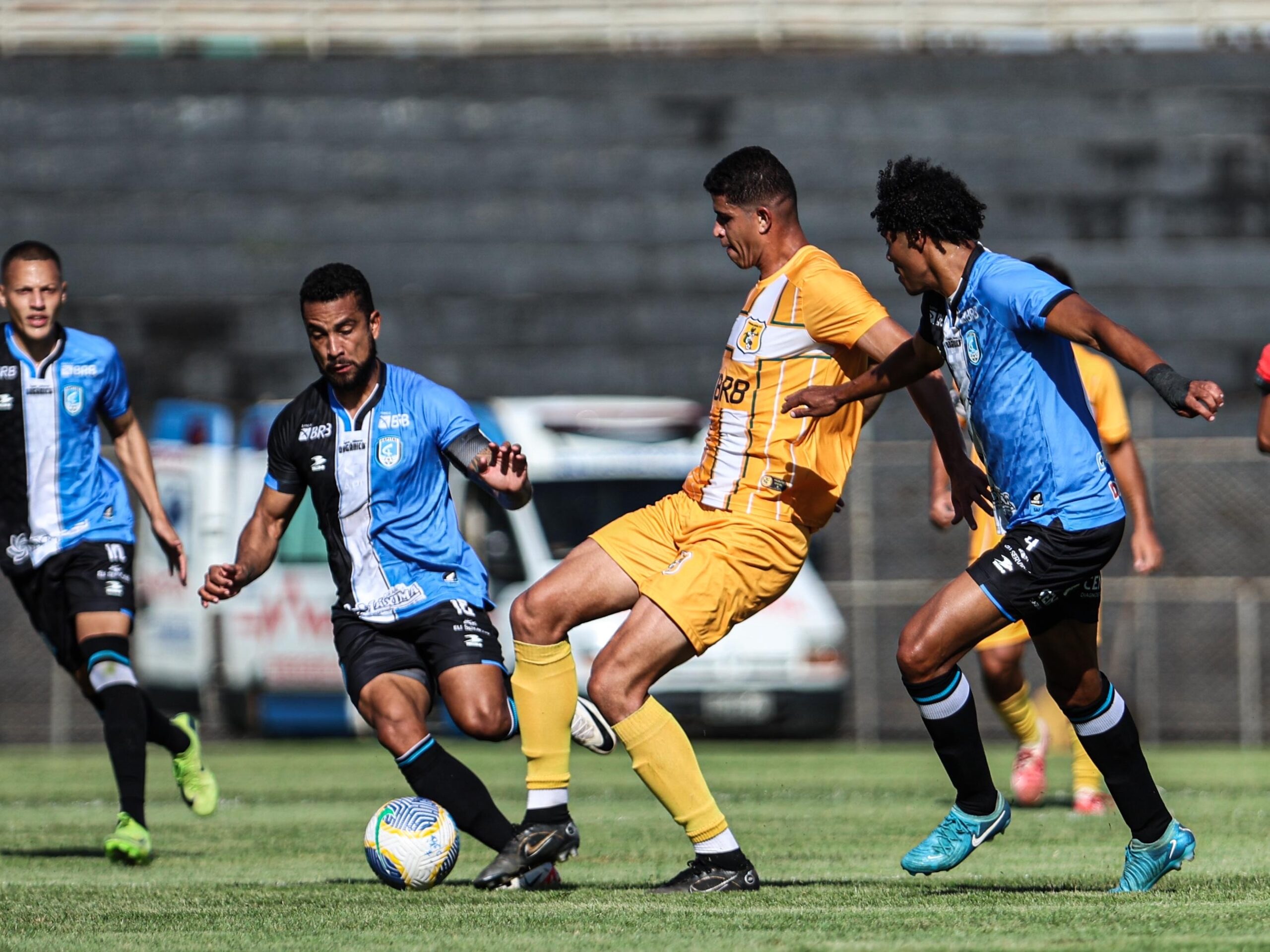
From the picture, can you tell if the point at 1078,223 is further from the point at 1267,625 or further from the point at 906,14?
the point at 1267,625

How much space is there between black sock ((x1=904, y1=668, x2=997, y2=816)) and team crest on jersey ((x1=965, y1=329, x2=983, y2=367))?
94 centimetres

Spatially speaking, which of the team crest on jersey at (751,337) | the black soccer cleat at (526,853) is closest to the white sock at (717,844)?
the black soccer cleat at (526,853)

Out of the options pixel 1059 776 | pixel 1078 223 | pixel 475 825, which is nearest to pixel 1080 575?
pixel 475 825

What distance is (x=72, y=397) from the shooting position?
26.2 ft

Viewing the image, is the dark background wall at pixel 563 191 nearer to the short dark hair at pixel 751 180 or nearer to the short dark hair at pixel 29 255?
the short dark hair at pixel 29 255

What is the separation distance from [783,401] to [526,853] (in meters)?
1.63

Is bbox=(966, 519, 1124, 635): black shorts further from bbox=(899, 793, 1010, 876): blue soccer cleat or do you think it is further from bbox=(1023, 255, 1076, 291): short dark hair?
bbox=(1023, 255, 1076, 291): short dark hair

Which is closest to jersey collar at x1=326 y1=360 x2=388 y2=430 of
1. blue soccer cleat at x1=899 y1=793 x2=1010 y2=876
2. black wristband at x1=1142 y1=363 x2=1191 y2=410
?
blue soccer cleat at x1=899 y1=793 x2=1010 y2=876

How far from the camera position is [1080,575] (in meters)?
5.68

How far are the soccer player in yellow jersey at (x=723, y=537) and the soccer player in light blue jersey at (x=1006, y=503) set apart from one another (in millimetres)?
209

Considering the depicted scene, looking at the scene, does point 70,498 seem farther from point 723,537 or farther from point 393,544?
point 723,537

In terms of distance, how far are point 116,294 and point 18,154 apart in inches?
93.1

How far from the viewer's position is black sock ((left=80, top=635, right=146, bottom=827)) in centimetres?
762

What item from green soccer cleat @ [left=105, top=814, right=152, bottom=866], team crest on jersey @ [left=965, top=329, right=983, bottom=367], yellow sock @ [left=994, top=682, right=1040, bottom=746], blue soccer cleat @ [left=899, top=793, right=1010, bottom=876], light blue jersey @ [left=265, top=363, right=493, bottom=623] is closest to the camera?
team crest on jersey @ [left=965, top=329, right=983, bottom=367]
